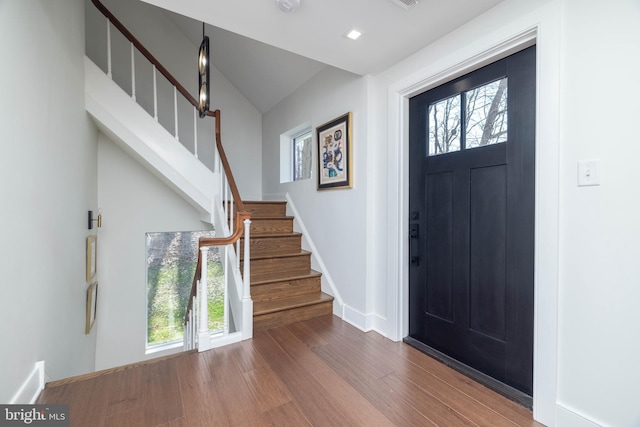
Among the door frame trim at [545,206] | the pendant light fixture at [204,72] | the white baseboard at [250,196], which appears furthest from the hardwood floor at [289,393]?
the white baseboard at [250,196]

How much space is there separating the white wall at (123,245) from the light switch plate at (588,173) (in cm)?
402

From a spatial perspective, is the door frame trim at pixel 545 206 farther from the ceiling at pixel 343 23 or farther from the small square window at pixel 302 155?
the small square window at pixel 302 155

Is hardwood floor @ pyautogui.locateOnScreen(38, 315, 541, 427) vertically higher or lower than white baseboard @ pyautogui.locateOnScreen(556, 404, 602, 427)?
lower

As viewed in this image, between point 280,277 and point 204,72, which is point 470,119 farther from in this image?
point 280,277

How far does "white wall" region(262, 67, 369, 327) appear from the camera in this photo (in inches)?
99.3

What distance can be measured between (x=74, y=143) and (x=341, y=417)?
2.76m

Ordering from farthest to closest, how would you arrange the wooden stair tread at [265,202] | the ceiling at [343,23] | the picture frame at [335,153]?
the wooden stair tread at [265,202] → the picture frame at [335,153] → the ceiling at [343,23]

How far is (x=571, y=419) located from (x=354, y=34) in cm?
244

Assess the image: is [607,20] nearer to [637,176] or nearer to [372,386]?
[637,176]

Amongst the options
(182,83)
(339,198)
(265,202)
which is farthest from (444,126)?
(182,83)

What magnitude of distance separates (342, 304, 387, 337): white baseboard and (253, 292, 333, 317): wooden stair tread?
33 cm

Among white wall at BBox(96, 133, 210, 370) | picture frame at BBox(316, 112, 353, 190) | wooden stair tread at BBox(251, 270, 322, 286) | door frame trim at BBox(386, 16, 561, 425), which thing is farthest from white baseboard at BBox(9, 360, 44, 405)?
door frame trim at BBox(386, 16, 561, 425)

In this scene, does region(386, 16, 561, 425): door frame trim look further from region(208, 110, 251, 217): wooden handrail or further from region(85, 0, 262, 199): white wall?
region(85, 0, 262, 199): white wall

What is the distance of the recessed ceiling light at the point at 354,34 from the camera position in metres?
1.83
